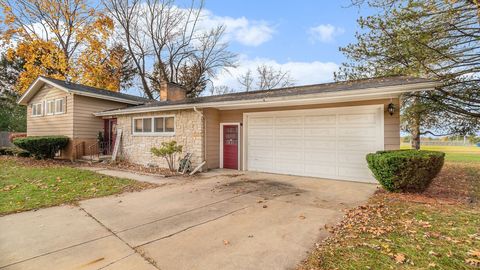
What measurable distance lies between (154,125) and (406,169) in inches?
387

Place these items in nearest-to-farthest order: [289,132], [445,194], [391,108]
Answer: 1. [445,194]
2. [391,108]
3. [289,132]

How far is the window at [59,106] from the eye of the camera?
1352cm

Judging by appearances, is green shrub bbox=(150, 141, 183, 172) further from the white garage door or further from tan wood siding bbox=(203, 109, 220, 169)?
the white garage door

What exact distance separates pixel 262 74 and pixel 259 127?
64.8 ft

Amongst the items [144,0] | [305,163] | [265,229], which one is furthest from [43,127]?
[265,229]

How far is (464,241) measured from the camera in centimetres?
310

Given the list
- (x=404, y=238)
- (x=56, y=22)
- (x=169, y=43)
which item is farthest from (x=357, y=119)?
(x=56, y=22)

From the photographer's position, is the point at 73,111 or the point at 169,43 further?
the point at 169,43

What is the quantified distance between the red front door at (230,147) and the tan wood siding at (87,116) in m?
8.47

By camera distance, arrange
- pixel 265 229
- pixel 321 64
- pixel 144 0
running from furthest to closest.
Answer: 1. pixel 144 0
2. pixel 321 64
3. pixel 265 229

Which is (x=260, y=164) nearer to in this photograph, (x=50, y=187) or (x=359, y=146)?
(x=359, y=146)

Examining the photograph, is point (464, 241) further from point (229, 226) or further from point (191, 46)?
point (191, 46)

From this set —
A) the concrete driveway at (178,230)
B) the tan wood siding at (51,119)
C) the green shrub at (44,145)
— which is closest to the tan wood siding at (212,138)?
the concrete driveway at (178,230)

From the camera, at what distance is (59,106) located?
45.4ft
